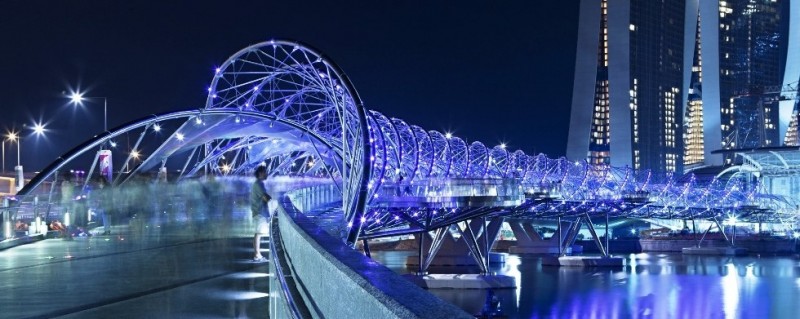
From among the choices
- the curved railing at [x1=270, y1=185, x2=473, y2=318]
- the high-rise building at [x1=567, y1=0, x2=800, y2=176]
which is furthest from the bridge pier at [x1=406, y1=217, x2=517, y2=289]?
the high-rise building at [x1=567, y1=0, x2=800, y2=176]

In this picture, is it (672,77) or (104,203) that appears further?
(672,77)

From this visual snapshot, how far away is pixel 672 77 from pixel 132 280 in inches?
7013

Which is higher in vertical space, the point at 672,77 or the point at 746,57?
the point at 746,57

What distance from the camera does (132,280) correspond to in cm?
1384

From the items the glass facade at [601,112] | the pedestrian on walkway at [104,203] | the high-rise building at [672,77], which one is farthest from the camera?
the glass facade at [601,112]

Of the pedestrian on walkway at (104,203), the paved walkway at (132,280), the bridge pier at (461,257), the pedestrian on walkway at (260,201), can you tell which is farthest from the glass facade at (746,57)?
the pedestrian on walkway at (260,201)

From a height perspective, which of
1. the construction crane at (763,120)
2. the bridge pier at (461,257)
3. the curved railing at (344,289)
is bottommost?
the bridge pier at (461,257)

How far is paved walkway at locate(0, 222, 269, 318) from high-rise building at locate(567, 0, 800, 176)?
14670cm

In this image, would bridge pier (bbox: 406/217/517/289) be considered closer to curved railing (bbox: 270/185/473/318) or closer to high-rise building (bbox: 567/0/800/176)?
curved railing (bbox: 270/185/473/318)

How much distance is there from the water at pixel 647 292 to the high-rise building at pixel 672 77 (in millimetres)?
73705

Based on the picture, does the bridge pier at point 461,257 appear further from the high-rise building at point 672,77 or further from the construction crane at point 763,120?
the high-rise building at point 672,77

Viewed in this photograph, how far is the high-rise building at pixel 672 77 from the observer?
548 ft

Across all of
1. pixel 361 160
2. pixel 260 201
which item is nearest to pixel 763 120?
pixel 361 160

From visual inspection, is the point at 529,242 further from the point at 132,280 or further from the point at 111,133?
the point at 132,280
